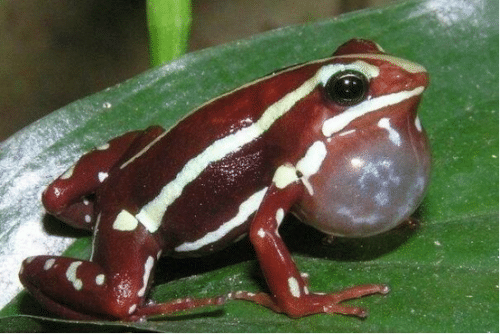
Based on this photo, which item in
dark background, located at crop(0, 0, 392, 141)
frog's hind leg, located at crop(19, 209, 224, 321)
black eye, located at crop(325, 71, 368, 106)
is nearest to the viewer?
black eye, located at crop(325, 71, 368, 106)

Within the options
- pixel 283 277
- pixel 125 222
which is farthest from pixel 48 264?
pixel 283 277

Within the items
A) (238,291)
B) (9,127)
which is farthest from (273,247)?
(9,127)

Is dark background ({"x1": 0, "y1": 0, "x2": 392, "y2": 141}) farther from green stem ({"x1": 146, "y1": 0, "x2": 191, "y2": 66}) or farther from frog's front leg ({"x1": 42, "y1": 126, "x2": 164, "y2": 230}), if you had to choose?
green stem ({"x1": 146, "y1": 0, "x2": 191, "y2": 66})

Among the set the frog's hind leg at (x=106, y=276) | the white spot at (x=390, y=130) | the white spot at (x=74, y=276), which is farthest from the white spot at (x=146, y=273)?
the white spot at (x=390, y=130)

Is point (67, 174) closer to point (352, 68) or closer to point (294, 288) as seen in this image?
point (294, 288)

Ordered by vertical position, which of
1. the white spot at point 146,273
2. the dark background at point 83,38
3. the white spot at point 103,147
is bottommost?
the dark background at point 83,38

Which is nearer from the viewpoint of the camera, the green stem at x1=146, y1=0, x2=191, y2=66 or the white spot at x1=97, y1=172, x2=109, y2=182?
the green stem at x1=146, y1=0, x2=191, y2=66

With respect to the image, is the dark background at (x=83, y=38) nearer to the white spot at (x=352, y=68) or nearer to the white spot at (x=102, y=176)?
the white spot at (x=102, y=176)

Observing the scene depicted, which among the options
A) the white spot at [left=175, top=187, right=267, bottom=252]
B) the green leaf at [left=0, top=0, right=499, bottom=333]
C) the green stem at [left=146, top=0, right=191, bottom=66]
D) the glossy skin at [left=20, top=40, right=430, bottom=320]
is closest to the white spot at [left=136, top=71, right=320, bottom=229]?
the glossy skin at [left=20, top=40, right=430, bottom=320]
